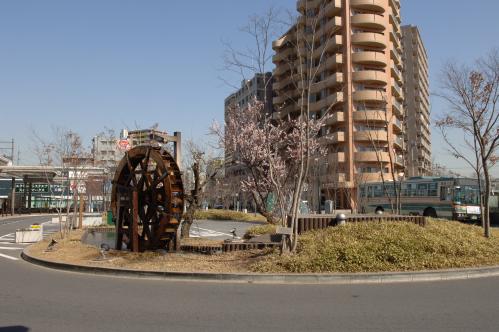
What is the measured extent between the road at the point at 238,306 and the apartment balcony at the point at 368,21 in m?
53.4

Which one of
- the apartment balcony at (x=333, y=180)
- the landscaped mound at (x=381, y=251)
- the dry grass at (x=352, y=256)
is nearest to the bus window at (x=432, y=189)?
the apartment balcony at (x=333, y=180)

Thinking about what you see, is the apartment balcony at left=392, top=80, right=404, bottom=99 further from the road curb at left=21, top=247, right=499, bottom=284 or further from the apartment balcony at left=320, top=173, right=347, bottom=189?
the road curb at left=21, top=247, right=499, bottom=284

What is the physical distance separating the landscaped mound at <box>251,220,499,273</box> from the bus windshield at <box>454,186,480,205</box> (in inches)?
704

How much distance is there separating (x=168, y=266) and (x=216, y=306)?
13.7 ft

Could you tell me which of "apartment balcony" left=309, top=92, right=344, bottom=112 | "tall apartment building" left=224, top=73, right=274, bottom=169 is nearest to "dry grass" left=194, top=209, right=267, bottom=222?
"tall apartment building" left=224, top=73, right=274, bottom=169

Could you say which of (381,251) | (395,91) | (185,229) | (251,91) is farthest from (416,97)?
(381,251)

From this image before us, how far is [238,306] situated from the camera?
7.74m

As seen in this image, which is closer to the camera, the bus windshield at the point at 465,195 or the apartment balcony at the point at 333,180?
the bus windshield at the point at 465,195

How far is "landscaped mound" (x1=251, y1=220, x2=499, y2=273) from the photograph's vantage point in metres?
10.9

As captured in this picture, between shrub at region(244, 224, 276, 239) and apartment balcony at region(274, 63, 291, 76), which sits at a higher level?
apartment balcony at region(274, 63, 291, 76)

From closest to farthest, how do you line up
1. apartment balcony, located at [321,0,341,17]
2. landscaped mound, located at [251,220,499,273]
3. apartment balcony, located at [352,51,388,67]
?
1. landscaped mound, located at [251,220,499,273]
2. apartment balcony, located at [352,51,388,67]
3. apartment balcony, located at [321,0,341,17]

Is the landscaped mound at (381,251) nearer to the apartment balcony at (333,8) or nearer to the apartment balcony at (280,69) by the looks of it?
the apartment balcony at (333,8)

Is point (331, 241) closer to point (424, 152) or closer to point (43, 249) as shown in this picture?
point (43, 249)

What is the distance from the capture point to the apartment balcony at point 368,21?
59.2 meters
